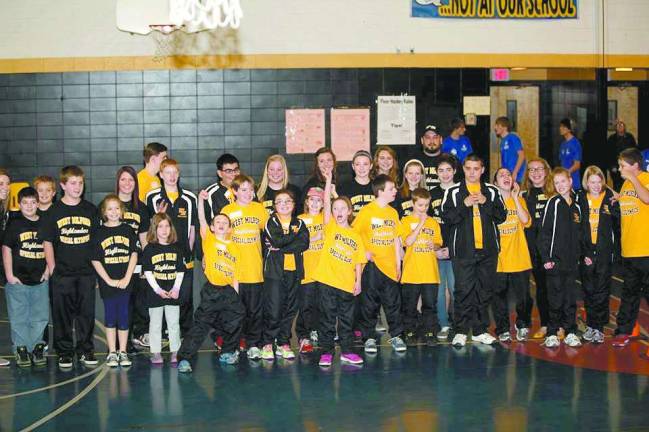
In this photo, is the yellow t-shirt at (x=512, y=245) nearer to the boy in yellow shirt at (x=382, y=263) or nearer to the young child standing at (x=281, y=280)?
the boy in yellow shirt at (x=382, y=263)

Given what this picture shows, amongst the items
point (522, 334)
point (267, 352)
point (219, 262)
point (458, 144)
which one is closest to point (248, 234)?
point (219, 262)

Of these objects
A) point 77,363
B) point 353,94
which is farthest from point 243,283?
point 353,94

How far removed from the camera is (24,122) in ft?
48.2

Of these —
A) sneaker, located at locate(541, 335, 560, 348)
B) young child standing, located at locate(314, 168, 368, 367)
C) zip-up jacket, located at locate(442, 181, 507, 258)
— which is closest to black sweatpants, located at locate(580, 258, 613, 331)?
sneaker, located at locate(541, 335, 560, 348)

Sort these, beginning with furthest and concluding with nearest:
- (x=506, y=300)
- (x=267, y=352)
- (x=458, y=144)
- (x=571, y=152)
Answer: (x=571, y=152) < (x=458, y=144) < (x=506, y=300) < (x=267, y=352)

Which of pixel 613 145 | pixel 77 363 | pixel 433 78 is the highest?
pixel 433 78

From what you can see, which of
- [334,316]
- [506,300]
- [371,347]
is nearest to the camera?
[334,316]

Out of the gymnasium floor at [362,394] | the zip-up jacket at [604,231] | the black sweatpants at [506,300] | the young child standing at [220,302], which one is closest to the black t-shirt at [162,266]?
the young child standing at [220,302]

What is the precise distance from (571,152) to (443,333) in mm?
6609

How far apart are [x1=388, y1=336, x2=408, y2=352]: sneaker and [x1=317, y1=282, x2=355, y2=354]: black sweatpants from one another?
0.50 m

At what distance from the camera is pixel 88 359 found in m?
8.37

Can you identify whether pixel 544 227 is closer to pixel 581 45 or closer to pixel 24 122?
pixel 581 45

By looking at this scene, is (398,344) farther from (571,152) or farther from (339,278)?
(571,152)

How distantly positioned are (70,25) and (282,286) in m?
7.65
